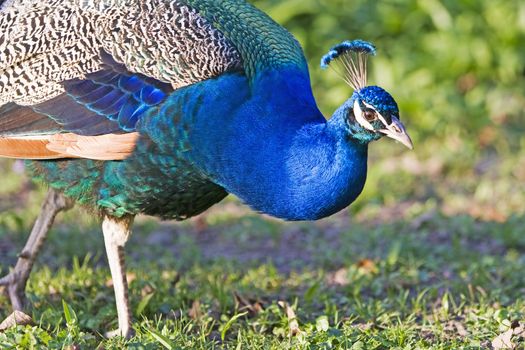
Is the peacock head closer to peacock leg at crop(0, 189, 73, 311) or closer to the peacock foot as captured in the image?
peacock leg at crop(0, 189, 73, 311)

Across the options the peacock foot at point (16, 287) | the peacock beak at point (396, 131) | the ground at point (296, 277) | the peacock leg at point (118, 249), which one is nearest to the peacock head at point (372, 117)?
the peacock beak at point (396, 131)

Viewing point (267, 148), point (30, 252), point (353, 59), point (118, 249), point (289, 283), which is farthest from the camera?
point (289, 283)

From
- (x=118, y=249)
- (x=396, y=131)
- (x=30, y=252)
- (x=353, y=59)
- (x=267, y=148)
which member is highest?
(x=353, y=59)

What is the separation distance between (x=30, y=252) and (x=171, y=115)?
99 centimetres

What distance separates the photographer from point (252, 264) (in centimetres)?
482

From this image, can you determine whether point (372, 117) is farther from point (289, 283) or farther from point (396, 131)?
point (289, 283)

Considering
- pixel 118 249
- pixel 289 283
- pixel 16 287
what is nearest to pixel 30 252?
pixel 16 287

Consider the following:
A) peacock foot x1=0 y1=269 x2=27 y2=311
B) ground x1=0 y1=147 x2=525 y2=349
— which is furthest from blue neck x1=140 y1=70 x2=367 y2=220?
peacock foot x1=0 y1=269 x2=27 y2=311

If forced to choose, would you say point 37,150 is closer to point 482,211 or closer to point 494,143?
point 482,211

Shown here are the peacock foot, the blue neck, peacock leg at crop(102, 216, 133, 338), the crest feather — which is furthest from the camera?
the peacock foot

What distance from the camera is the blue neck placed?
3496 millimetres

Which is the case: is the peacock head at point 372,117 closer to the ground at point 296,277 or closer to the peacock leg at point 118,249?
the ground at point 296,277

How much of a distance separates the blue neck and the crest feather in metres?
0.21

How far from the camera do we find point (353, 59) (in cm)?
371
